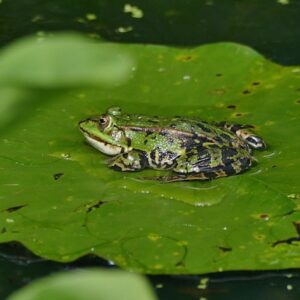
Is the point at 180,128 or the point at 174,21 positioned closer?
the point at 180,128

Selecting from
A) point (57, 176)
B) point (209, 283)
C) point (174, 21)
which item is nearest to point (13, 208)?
point (57, 176)

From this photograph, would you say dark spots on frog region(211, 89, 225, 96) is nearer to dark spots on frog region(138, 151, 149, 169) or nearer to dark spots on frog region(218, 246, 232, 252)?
dark spots on frog region(138, 151, 149, 169)

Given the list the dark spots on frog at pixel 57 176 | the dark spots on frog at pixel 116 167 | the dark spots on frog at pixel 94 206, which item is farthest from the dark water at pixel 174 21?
the dark spots on frog at pixel 94 206

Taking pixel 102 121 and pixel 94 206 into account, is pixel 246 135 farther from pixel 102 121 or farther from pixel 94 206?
pixel 94 206

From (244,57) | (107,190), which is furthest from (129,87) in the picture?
(107,190)

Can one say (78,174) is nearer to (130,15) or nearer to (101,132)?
(101,132)

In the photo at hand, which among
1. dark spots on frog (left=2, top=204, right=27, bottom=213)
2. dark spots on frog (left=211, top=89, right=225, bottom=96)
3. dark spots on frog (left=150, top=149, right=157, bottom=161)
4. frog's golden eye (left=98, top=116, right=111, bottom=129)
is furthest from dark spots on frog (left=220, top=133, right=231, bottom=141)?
dark spots on frog (left=2, top=204, right=27, bottom=213)
